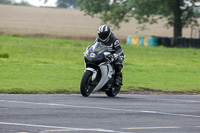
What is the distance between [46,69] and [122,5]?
2501 centimetres

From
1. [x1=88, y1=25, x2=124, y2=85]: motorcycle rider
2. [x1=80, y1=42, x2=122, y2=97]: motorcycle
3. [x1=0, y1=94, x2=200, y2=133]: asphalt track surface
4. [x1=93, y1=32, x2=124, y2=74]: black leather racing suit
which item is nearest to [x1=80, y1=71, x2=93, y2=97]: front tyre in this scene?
[x1=80, y1=42, x2=122, y2=97]: motorcycle

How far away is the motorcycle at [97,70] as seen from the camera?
10.9m

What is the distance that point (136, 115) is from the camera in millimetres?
8672

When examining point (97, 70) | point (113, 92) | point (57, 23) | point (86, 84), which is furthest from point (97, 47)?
point (57, 23)

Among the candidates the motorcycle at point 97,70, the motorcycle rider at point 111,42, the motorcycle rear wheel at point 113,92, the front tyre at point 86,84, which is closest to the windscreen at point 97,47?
the motorcycle at point 97,70

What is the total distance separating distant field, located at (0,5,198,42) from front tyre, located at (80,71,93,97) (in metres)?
37.0

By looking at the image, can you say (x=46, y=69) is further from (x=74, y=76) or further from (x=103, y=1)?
(x=103, y=1)

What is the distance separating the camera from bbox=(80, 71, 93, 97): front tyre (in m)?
10.7

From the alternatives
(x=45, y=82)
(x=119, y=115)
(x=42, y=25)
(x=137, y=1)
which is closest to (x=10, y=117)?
(x=119, y=115)

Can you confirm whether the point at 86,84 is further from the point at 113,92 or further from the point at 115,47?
the point at 115,47

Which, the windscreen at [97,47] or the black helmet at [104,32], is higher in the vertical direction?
the black helmet at [104,32]

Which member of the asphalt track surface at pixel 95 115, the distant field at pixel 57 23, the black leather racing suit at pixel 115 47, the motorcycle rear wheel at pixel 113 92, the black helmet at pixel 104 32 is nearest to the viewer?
the asphalt track surface at pixel 95 115

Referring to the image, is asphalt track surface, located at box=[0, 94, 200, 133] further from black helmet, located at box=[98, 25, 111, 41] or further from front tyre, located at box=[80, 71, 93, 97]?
black helmet, located at box=[98, 25, 111, 41]

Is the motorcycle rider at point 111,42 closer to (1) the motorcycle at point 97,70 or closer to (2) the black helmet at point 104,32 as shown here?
(2) the black helmet at point 104,32
